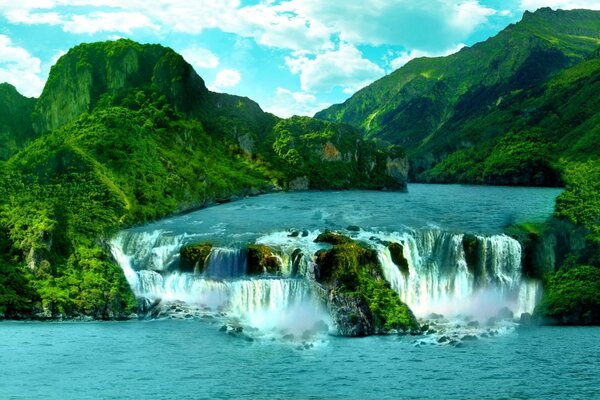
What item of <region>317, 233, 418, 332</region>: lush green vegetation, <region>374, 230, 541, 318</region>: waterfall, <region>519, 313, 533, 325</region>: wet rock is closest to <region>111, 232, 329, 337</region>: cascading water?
<region>317, 233, 418, 332</region>: lush green vegetation

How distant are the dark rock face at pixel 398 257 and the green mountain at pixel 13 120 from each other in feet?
328

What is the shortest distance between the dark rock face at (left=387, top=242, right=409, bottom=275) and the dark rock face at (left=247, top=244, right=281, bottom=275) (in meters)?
11.2

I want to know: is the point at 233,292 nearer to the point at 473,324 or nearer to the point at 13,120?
the point at 473,324

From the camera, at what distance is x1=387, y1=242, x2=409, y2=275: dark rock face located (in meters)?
56.5

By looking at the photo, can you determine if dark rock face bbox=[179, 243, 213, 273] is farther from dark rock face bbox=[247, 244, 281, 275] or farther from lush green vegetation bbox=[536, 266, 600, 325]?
lush green vegetation bbox=[536, 266, 600, 325]

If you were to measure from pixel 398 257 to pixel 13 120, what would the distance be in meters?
113

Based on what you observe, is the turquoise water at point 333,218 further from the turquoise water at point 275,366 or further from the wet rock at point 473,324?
the turquoise water at point 275,366

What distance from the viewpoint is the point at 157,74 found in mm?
150250

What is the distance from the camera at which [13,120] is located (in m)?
136

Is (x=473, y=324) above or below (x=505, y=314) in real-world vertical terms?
below

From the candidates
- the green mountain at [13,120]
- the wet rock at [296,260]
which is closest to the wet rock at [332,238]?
the wet rock at [296,260]

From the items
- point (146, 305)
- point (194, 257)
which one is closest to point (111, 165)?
point (194, 257)

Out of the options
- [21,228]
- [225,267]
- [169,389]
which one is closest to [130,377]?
[169,389]

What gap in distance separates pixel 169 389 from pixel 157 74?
12792cm
